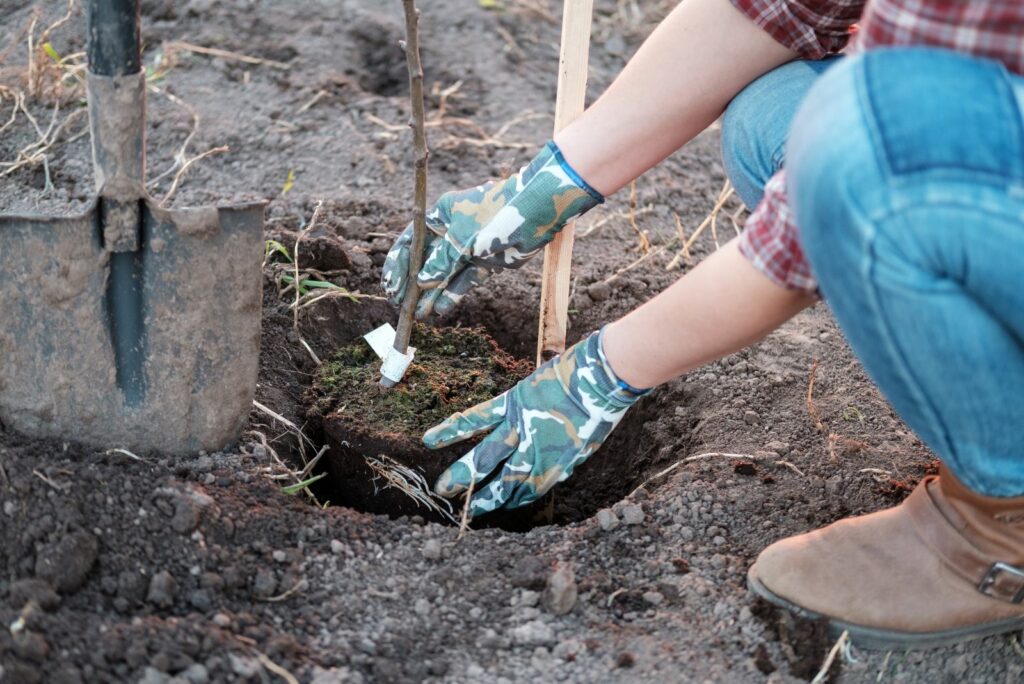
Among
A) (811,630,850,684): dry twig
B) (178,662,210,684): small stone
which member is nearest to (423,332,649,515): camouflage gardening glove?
(811,630,850,684): dry twig

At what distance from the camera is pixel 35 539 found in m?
1.46

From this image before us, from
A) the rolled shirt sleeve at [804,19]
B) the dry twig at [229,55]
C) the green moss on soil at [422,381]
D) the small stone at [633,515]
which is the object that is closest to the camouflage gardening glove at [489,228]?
the green moss on soil at [422,381]

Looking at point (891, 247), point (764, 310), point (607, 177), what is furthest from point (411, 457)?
point (891, 247)

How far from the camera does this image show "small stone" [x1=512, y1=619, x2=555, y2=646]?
1472 millimetres

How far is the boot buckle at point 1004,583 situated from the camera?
1.44 metres

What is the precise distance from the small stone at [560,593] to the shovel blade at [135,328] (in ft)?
1.92

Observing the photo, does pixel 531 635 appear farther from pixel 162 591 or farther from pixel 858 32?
pixel 858 32

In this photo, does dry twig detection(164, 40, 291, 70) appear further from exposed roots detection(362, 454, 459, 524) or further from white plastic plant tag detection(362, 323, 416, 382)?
exposed roots detection(362, 454, 459, 524)

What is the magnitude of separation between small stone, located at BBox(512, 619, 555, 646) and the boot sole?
31cm

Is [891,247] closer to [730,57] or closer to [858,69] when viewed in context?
[858,69]

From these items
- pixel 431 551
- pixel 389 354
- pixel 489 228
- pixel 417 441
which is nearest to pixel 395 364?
pixel 389 354

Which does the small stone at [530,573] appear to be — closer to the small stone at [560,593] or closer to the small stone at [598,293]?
the small stone at [560,593]

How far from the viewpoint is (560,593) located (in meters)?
1.50

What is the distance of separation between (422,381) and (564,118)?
0.55 meters
